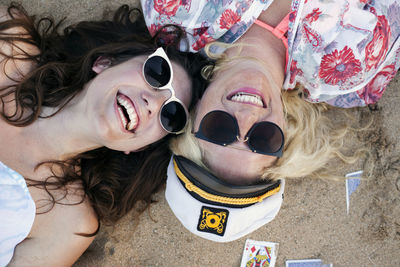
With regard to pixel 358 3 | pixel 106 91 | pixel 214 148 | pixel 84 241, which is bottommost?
pixel 84 241

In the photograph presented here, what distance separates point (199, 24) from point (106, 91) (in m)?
0.88

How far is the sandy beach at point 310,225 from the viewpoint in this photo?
294cm

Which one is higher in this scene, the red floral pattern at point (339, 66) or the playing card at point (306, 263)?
the red floral pattern at point (339, 66)

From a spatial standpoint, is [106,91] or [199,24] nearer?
[106,91]

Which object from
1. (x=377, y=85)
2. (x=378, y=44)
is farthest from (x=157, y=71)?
(x=377, y=85)

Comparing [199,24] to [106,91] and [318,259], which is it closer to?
[106,91]

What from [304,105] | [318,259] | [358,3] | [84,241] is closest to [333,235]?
[318,259]

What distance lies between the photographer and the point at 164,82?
2.08 meters

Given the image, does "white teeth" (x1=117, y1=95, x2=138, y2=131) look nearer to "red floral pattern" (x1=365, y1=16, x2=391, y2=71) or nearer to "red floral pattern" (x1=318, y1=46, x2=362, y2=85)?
"red floral pattern" (x1=318, y1=46, x2=362, y2=85)

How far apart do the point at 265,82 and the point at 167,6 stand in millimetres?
938

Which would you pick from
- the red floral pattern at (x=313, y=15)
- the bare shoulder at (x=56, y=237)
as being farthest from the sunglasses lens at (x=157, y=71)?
the bare shoulder at (x=56, y=237)

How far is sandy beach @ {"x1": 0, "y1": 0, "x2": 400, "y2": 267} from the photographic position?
9.65 feet

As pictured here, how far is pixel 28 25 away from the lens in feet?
8.22

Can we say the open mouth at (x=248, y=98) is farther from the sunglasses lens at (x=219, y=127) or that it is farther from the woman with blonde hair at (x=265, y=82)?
the sunglasses lens at (x=219, y=127)
